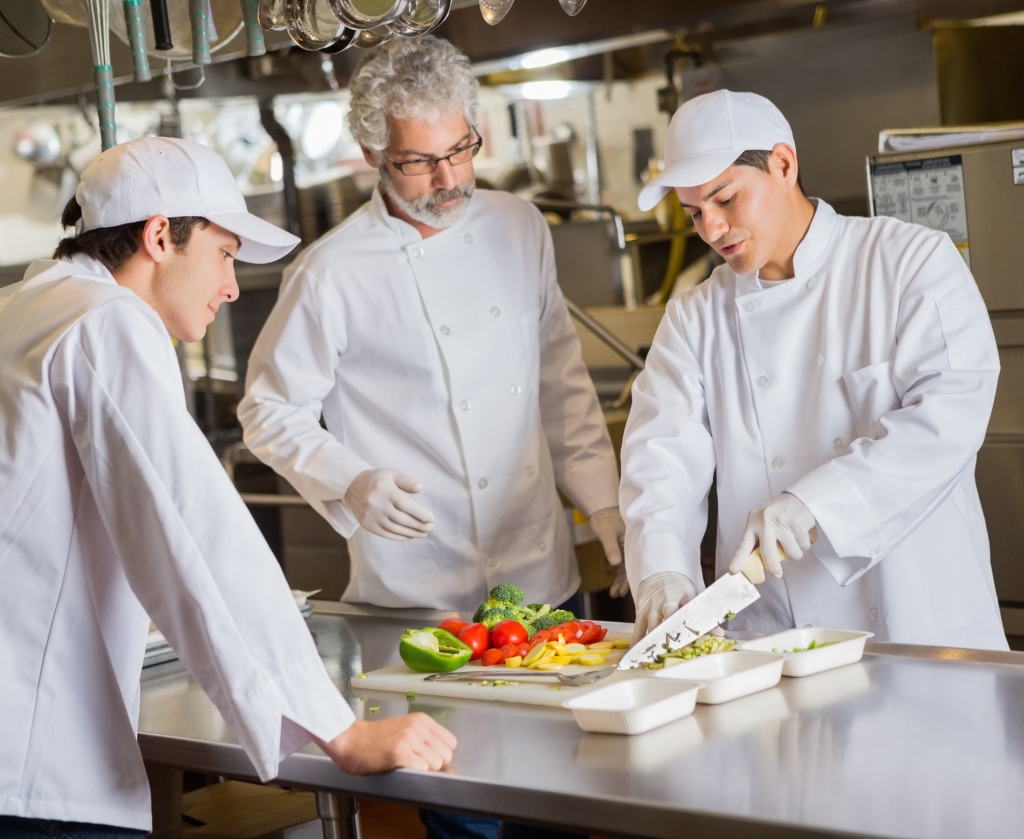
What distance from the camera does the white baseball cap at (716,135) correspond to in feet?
6.29

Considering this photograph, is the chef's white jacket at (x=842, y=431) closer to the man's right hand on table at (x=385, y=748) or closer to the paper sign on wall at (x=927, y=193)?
the man's right hand on table at (x=385, y=748)

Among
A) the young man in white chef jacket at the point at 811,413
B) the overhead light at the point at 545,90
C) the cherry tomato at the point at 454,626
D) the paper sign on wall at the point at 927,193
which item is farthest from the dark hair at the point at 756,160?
the overhead light at the point at 545,90

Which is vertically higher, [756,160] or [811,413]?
[756,160]

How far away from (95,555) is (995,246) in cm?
218

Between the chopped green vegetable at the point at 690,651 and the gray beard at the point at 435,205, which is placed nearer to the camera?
the chopped green vegetable at the point at 690,651

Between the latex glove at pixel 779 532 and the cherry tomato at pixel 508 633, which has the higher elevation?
the latex glove at pixel 779 532

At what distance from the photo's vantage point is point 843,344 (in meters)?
1.92

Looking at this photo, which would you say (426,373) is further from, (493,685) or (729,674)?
(729,674)

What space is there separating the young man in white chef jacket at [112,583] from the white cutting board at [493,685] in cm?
24

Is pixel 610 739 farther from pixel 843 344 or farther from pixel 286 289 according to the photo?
pixel 286 289

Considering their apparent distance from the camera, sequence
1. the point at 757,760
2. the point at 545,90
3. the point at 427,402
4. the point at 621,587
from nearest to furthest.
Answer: the point at 757,760 < the point at 621,587 < the point at 427,402 < the point at 545,90

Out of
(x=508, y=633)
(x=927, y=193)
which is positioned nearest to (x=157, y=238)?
(x=508, y=633)

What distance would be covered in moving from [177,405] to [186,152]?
0.36 meters

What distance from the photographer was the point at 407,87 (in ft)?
7.34
